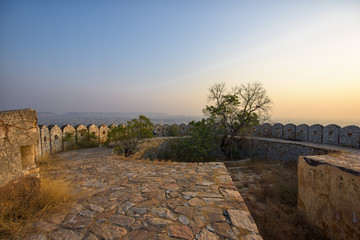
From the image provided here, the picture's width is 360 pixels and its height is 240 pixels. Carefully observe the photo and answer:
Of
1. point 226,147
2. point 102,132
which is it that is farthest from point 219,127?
point 102,132

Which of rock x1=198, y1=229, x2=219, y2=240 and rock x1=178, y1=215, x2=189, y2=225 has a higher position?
rock x1=198, y1=229, x2=219, y2=240

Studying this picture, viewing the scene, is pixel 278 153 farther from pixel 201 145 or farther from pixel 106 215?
pixel 106 215

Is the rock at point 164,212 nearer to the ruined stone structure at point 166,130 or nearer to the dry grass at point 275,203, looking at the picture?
the dry grass at point 275,203

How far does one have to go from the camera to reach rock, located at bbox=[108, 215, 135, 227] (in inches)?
89.4

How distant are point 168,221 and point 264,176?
6746 millimetres

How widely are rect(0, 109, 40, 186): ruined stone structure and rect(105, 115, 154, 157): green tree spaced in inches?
212

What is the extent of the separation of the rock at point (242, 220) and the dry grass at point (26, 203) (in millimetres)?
2562

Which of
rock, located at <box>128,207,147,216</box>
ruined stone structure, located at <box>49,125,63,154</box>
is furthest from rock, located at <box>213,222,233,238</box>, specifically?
ruined stone structure, located at <box>49,125,63,154</box>

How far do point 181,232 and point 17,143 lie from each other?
270cm

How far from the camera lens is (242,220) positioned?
2.38 m

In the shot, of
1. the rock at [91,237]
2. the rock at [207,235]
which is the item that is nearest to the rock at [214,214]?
the rock at [207,235]

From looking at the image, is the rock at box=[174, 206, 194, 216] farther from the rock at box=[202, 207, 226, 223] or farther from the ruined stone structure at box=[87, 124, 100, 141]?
the ruined stone structure at box=[87, 124, 100, 141]

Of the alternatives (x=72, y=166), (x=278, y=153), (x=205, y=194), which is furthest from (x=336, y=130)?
(x=72, y=166)

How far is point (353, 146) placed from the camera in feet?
28.2
